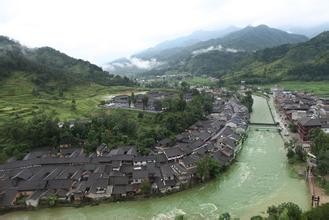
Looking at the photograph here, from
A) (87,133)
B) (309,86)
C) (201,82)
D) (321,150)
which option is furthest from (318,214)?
(201,82)

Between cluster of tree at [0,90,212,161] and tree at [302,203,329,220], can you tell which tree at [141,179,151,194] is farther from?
tree at [302,203,329,220]

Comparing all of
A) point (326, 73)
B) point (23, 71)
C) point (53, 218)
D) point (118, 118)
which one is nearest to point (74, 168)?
point (53, 218)

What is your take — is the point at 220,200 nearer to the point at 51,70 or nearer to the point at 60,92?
the point at 60,92

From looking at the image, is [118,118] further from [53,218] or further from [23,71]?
[23,71]

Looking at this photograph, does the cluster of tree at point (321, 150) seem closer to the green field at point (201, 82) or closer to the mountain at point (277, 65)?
the mountain at point (277, 65)

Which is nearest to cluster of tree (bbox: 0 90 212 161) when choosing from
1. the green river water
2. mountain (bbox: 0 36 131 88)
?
the green river water

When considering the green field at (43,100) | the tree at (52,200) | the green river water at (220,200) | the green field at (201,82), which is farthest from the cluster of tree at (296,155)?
the green field at (201,82)

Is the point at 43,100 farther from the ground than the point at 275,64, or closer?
closer
